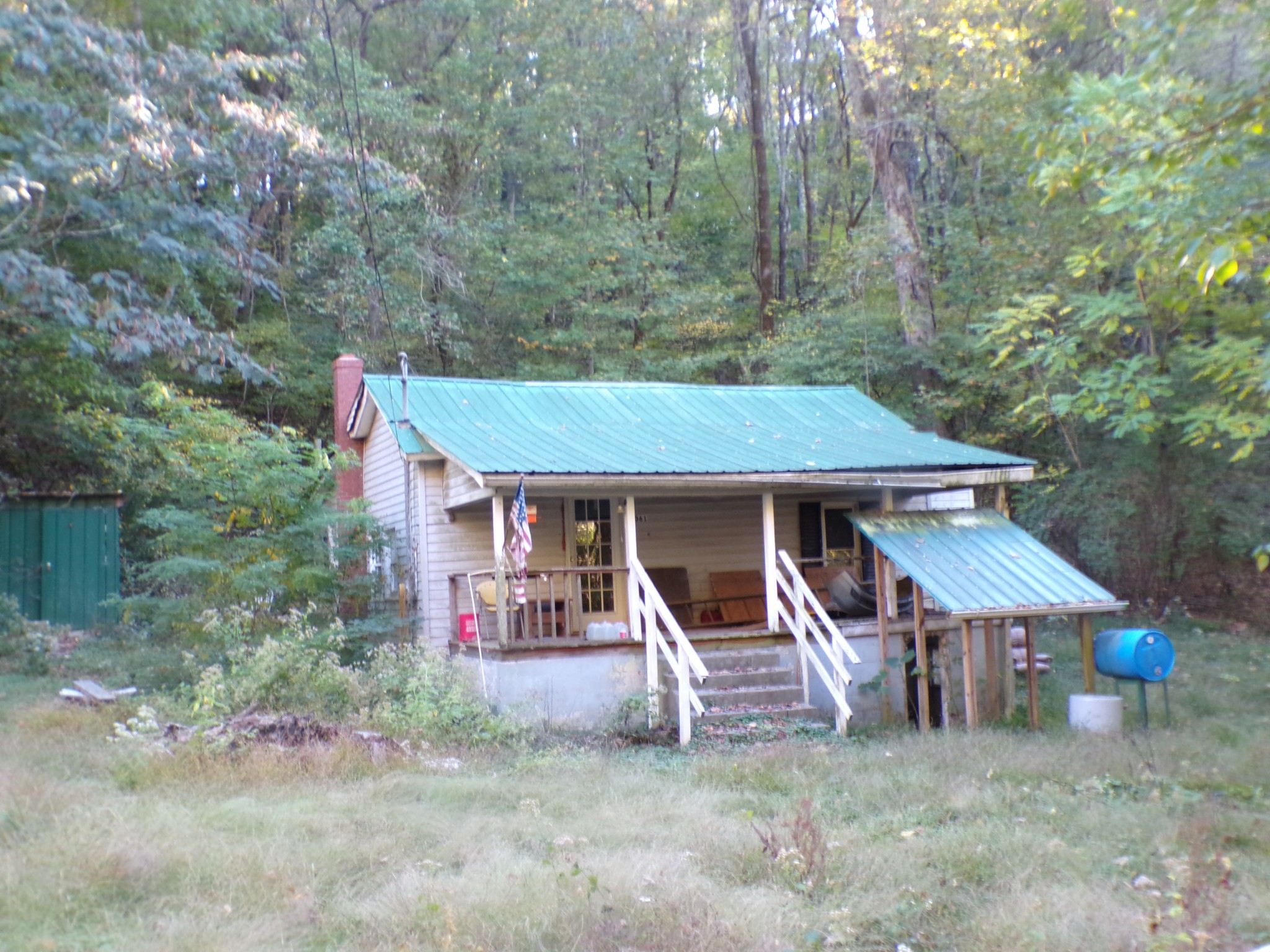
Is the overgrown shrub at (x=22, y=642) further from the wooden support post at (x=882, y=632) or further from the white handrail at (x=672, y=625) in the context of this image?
the wooden support post at (x=882, y=632)

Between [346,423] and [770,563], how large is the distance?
Answer: 8.63 meters

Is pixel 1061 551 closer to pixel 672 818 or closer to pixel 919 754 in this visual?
pixel 919 754

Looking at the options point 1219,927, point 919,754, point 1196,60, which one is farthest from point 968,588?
point 1219,927

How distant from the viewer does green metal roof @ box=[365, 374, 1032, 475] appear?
547 inches

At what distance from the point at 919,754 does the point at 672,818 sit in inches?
145

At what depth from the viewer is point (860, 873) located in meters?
6.70

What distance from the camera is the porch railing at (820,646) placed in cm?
1275

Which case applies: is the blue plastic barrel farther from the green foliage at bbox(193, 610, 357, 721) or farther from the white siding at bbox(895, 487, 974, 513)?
the green foliage at bbox(193, 610, 357, 721)

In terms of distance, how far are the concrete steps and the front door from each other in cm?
278

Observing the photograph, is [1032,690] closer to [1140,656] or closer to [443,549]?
[1140,656]

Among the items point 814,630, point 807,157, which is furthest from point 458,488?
point 807,157

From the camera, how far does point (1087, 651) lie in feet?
43.9

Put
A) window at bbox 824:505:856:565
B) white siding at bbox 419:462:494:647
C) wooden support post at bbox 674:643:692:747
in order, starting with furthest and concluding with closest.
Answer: window at bbox 824:505:856:565 < white siding at bbox 419:462:494:647 < wooden support post at bbox 674:643:692:747

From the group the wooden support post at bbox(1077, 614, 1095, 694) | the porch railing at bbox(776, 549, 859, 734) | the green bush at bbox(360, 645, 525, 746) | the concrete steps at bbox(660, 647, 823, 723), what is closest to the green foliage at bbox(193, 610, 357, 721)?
the green bush at bbox(360, 645, 525, 746)
